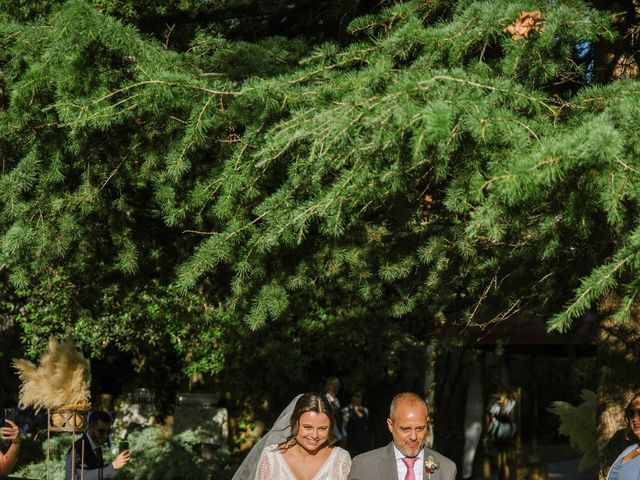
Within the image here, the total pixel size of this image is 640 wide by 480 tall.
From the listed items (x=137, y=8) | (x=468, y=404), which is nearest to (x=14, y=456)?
(x=137, y=8)

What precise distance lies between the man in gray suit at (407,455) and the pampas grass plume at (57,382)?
368 cm

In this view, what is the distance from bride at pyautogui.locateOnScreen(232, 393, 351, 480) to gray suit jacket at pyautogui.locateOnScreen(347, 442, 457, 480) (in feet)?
1.11

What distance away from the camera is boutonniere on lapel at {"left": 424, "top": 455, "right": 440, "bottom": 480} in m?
4.88

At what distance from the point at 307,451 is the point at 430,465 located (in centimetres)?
86

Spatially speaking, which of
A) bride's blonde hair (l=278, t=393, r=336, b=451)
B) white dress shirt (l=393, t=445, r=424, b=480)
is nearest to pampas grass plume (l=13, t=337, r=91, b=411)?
bride's blonde hair (l=278, t=393, r=336, b=451)

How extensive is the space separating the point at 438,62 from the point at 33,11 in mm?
6262

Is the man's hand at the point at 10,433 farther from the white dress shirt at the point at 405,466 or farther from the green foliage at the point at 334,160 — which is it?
the white dress shirt at the point at 405,466

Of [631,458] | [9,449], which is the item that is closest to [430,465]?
[631,458]

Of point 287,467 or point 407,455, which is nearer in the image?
point 407,455

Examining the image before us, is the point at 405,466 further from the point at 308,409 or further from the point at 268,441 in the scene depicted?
the point at 268,441

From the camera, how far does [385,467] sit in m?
4.99

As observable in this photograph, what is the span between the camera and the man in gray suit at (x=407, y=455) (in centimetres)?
487

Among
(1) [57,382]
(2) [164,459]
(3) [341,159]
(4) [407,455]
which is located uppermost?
(3) [341,159]

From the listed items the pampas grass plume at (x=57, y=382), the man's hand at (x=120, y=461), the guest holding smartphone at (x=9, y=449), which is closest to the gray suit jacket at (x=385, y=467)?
the guest holding smartphone at (x=9, y=449)
